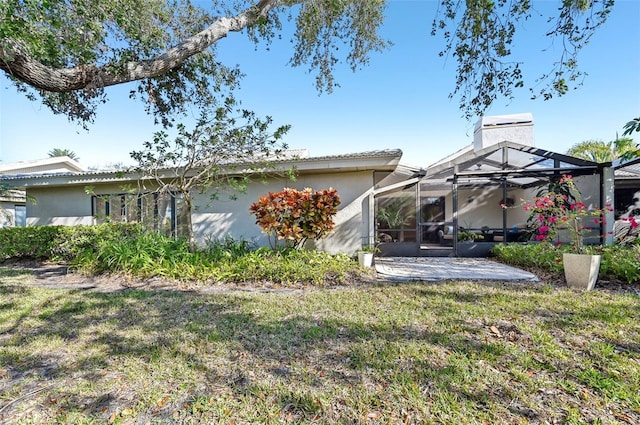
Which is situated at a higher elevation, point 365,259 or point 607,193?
point 607,193

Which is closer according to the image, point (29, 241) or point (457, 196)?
point (29, 241)

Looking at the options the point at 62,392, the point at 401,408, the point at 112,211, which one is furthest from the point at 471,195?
the point at 112,211

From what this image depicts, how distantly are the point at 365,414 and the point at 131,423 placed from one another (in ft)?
5.88

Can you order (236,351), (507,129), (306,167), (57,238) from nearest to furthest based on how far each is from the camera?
(236,351) < (306,167) < (57,238) < (507,129)

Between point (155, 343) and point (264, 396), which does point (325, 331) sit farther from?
point (155, 343)

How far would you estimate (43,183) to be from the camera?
8.83 meters

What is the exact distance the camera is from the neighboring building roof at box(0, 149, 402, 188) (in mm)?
6789

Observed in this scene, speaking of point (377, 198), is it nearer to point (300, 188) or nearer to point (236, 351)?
point (300, 188)

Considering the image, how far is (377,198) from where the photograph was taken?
33.5ft

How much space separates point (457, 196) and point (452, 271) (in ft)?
13.2

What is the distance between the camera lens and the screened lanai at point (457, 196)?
29.1 feet

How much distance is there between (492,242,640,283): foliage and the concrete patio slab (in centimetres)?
40

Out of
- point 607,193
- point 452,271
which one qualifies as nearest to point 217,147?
point 452,271

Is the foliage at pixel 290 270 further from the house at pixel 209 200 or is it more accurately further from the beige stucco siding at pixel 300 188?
the house at pixel 209 200
